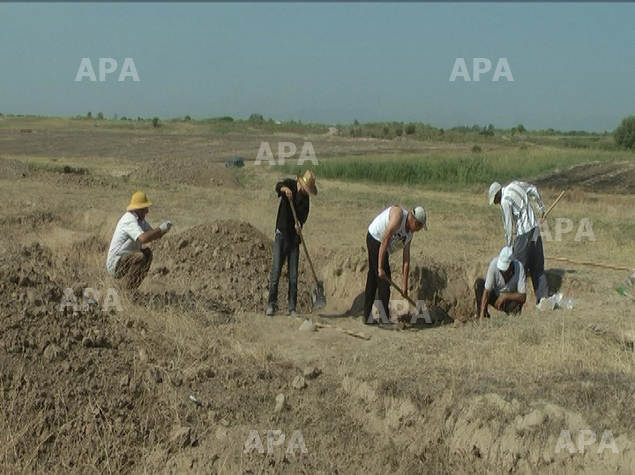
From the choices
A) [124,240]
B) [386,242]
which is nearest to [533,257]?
[386,242]

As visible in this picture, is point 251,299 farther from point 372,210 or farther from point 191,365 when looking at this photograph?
point 372,210

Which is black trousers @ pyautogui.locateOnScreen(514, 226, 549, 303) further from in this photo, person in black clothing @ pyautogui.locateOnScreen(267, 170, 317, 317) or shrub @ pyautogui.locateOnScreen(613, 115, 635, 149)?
shrub @ pyautogui.locateOnScreen(613, 115, 635, 149)

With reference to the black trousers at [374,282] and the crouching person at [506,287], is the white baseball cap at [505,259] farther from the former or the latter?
the black trousers at [374,282]

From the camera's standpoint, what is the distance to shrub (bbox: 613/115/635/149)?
56.1 metres

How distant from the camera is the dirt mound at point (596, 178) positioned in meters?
27.8

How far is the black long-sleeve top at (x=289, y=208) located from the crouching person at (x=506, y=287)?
2179 millimetres

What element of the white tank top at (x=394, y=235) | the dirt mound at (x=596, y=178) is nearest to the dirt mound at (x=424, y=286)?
the white tank top at (x=394, y=235)

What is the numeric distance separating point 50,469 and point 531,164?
2990cm

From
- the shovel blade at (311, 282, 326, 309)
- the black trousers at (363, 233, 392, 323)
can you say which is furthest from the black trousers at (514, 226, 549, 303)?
the shovel blade at (311, 282, 326, 309)

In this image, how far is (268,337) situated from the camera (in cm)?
869

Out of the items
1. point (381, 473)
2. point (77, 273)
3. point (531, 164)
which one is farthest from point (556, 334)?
point (531, 164)

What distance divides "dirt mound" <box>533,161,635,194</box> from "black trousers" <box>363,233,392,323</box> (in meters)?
18.5

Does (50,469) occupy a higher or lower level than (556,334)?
lower

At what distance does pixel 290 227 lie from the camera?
9398 mm
